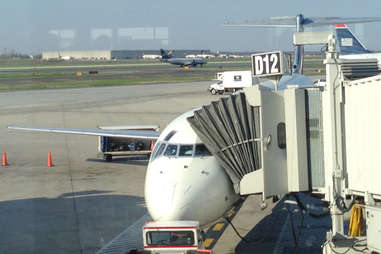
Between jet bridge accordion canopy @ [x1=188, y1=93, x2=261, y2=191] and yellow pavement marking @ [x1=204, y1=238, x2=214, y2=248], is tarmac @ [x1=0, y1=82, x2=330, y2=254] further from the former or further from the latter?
jet bridge accordion canopy @ [x1=188, y1=93, x2=261, y2=191]

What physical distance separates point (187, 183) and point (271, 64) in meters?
3.63

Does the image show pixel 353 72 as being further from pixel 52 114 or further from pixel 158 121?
pixel 52 114

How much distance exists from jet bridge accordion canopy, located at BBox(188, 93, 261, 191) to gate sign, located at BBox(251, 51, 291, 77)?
1410mm

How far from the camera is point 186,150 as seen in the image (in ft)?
43.7

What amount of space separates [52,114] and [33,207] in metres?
29.4

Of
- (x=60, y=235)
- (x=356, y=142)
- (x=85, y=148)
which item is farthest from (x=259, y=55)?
(x=85, y=148)

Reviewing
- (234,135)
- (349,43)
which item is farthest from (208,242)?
Result: (349,43)

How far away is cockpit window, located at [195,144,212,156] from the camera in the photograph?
13.2m

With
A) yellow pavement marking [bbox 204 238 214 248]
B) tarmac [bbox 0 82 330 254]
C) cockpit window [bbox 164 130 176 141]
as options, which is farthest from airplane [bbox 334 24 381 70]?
cockpit window [bbox 164 130 176 141]

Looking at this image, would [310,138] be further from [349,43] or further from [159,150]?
[349,43]

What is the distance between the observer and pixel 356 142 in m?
11.4

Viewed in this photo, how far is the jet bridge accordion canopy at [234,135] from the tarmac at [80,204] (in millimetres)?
2762

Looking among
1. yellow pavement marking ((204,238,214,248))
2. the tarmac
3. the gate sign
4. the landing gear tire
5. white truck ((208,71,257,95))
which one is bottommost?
yellow pavement marking ((204,238,214,248))

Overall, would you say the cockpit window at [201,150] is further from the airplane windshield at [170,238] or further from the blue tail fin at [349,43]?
the blue tail fin at [349,43]
